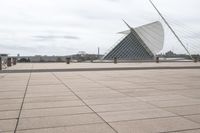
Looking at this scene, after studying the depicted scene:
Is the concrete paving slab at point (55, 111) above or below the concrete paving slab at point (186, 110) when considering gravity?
below

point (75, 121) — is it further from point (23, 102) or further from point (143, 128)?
point (23, 102)

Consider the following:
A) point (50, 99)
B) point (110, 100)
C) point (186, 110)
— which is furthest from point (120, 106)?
point (50, 99)

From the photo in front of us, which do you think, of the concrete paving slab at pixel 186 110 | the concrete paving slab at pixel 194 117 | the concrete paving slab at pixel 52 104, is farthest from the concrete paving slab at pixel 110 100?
the concrete paving slab at pixel 194 117

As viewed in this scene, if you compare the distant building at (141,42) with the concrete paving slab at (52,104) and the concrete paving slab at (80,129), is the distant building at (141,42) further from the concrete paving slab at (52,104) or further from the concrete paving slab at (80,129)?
the concrete paving slab at (80,129)

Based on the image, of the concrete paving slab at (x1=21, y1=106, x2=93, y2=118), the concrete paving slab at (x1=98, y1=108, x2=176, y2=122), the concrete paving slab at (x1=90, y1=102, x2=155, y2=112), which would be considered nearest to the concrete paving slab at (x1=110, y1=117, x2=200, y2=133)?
the concrete paving slab at (x1=98, y1=108, x2=176, y2=122)

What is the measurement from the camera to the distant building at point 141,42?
7281 centimetres

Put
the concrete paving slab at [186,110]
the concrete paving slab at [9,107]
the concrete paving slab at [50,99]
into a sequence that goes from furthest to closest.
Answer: the concrete paving slab at [50,99], the concrete paving slab at [9,107], the concrete paving slab at [186,110]

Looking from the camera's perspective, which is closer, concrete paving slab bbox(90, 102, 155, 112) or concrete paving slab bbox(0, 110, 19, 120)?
concrete paving slab bbox(0, 110, 19, 120)

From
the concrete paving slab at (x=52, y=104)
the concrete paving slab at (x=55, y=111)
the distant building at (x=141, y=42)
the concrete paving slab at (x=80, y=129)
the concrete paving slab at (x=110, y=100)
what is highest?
the distant building at (x=141, y=42)

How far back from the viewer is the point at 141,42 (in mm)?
74000

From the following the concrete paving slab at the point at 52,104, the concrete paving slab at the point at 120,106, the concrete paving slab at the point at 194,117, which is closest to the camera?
the concrete paving slab at the point at 194,117

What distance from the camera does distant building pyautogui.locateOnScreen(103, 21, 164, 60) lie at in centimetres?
7281

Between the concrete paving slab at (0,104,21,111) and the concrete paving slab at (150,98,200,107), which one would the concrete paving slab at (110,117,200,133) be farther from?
the concrete paving slab at (0,104,21,111)

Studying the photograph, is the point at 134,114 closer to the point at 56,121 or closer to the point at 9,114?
the point at 56,121
